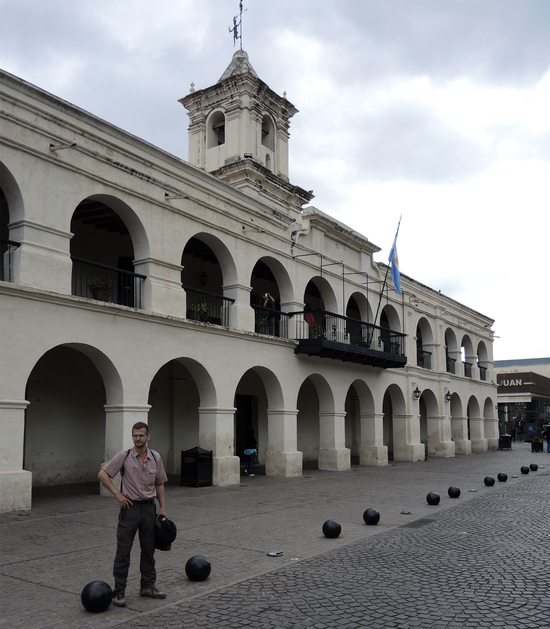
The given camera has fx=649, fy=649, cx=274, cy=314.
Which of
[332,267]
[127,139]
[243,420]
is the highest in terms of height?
[127,139]

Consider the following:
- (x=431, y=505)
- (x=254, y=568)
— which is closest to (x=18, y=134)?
(x=254, y=568)

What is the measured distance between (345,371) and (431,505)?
31.5 feet

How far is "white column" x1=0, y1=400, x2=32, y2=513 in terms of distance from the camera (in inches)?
453

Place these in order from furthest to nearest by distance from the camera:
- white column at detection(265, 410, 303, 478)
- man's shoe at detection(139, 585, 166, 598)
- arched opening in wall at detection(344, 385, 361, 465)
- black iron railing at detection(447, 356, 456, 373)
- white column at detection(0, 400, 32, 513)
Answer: black iron railing at detection(447, 356, 456, 373)
arched opening in wall at detection(344, 385, 361, 465)
white column at detection(265, 410, 303, 478)
white column at detection(0, 400, 32, 513)
man's shoe at detection(139, 585, 166, 598)

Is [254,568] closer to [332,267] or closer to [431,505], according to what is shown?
[431,505]

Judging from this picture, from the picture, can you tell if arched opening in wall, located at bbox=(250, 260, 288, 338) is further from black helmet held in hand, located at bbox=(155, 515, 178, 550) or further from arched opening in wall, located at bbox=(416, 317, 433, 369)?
black helmet held in hand, located at bbox=(155, 515, 178, 550)

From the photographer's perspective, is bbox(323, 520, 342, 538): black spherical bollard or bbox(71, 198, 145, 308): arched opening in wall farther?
bbox(71, 198, 145, 308): arched opening in wall

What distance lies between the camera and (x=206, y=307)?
57.4 ft

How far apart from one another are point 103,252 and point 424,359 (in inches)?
678

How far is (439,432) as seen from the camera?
98.1ft

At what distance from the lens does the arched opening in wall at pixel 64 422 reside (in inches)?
626

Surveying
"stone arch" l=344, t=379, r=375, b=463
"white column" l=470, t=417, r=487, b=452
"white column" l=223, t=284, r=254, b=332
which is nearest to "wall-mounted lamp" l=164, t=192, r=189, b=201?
"white column" l=223, t=284, r=254, b=332

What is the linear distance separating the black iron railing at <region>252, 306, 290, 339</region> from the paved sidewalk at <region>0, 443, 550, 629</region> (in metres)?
6.52

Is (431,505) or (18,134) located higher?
(18,134)
